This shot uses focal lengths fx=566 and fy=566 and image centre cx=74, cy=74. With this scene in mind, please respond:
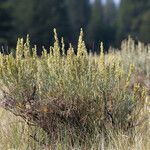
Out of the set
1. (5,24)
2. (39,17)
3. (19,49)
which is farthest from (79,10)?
(19,49)

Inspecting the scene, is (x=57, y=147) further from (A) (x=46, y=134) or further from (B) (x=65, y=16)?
(B) (x=65, y=16)

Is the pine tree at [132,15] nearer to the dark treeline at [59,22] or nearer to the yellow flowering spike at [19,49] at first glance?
the dark treeline at [59,22]

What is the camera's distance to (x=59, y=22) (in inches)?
1844

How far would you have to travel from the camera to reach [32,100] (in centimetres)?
483

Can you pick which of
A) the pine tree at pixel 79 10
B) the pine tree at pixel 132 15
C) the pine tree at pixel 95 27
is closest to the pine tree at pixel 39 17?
the pine tree at pixel 95 27

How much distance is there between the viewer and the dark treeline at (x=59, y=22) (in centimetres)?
3659

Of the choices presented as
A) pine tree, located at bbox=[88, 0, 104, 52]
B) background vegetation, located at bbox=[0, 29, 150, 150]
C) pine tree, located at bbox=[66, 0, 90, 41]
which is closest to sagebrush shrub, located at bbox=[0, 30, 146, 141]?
background vegetation, located at bbox=[0, 29, 150, 150]

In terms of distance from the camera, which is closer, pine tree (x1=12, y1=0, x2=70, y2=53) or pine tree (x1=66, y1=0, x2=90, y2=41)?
pine tree (x1=12, y1=0, x2=70, y2=53)

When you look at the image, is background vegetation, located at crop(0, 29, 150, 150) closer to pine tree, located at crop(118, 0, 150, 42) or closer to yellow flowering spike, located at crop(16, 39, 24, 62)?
yellow flowering spike, located at crop(16, 39, 24, 62)

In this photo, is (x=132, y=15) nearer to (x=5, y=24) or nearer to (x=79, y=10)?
(x=79, y=10)

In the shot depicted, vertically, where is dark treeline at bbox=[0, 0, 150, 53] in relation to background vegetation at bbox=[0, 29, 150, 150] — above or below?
above

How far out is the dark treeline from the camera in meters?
36.6

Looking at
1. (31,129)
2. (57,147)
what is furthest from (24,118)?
(57,147)

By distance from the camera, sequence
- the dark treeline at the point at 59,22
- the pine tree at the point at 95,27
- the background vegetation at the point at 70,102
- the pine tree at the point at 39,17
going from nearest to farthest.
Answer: the background vegetation at the point at 70,102
the dark treeline at the point at 59,22
the pine tree at the point at 39,17
the pine tree at the point at 95,27
